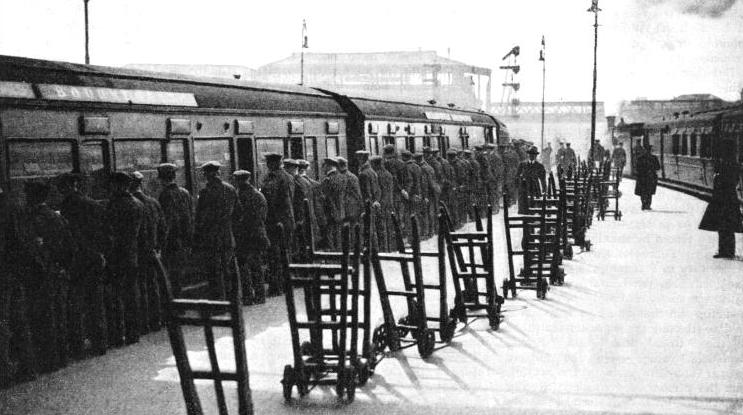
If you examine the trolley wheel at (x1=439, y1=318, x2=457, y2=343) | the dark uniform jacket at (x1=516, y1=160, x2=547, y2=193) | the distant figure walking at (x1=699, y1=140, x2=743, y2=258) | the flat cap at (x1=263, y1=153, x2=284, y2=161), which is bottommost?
the trolley wheel at (x1=439, y1=318, x2=457, y2=343)

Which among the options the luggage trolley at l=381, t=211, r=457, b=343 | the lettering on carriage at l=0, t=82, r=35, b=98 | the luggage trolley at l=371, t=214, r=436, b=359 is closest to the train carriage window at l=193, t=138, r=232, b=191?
the lettering on carriage at l=0, t=82, r=35, b=98

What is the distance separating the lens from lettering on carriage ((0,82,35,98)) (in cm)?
720

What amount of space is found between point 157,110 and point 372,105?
7785 millimetres

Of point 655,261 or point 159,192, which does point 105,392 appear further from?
point 655,261

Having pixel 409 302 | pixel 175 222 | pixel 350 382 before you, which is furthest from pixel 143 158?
pixel 350 382

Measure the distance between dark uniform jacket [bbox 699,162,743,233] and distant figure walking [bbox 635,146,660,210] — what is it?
909 cm

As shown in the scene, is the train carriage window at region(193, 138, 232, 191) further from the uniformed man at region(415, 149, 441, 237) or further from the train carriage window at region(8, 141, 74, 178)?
the uniformed man at region(415, 149, 441, 237)

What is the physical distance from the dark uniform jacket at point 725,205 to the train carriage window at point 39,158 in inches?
411

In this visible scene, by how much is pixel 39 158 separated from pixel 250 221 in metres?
3.01

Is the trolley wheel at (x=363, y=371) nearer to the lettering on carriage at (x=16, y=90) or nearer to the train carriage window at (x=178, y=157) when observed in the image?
the lettering on carriage at (x=16, y=90)

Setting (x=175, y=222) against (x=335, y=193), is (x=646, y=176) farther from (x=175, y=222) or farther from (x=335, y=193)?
(x=175, y=222)

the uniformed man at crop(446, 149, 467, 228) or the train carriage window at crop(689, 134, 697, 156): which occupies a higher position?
the train carriage window at crop(689, 134, 697, 156)

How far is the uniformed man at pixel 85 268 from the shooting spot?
24.9ft

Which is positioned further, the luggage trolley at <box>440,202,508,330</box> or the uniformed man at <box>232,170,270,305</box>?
the uniformed man at <box>232,170,270,305</box>
